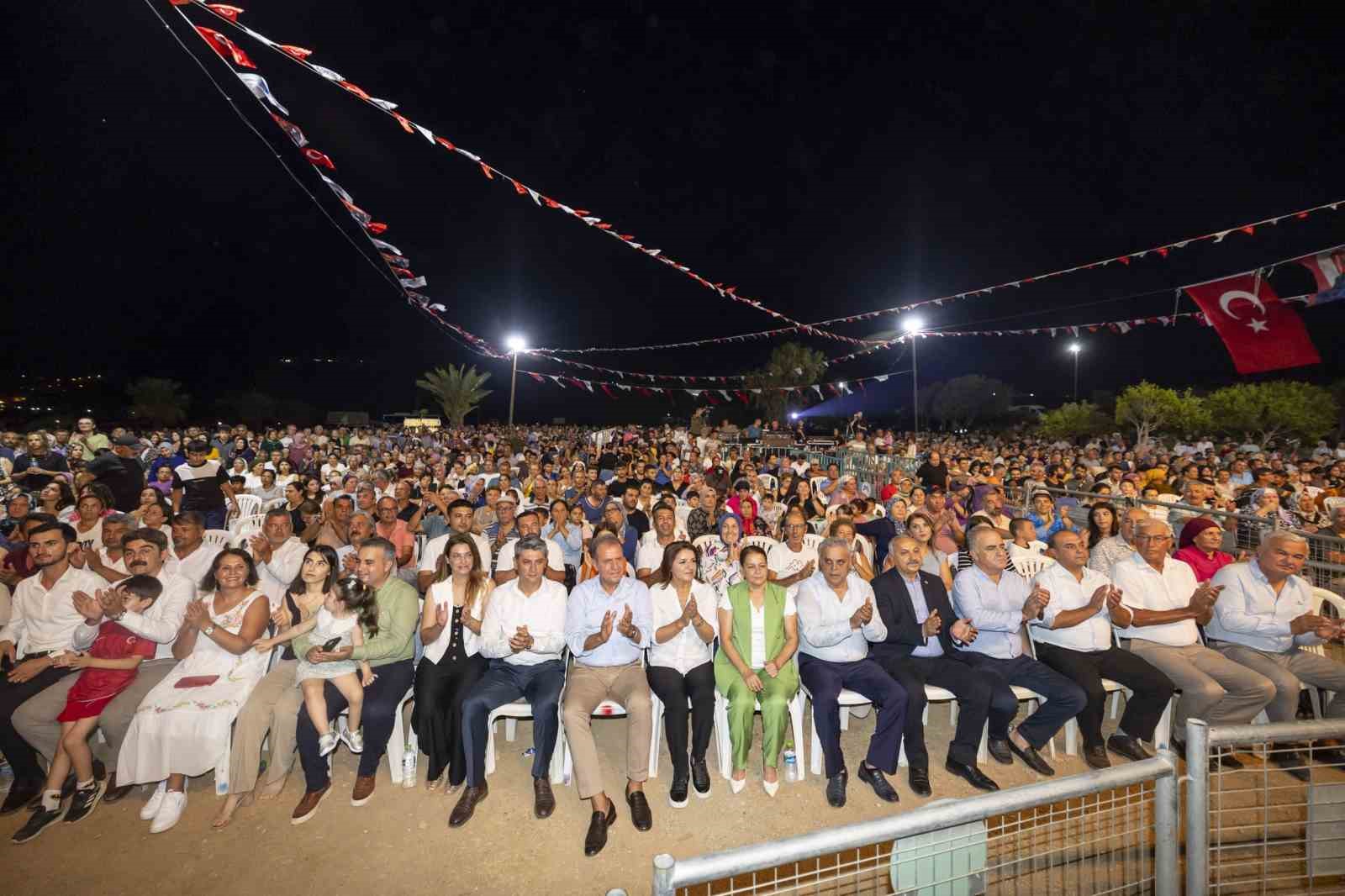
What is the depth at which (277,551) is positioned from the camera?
4602 mm

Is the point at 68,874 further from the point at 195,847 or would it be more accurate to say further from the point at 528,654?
the point at 528,654

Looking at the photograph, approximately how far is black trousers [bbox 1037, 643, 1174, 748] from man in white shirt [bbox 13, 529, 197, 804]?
5.41 meters

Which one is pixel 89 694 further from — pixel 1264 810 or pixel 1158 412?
pixel 1158 412

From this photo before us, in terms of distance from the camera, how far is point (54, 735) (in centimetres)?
316

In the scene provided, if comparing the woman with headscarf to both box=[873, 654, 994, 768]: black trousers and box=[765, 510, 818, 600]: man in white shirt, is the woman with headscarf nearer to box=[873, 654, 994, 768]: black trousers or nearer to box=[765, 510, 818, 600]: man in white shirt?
box=[873, 654, 994, 768]: black trousers

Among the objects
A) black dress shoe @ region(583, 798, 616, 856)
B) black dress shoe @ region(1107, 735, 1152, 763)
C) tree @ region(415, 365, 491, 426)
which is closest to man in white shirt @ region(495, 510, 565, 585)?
black dress shoe @ region(583, 798, 616, 856)

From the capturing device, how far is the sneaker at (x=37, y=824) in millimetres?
2855

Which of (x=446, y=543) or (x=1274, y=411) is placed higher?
(x=1274, y=411)

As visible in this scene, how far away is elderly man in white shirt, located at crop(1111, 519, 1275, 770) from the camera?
3475 millimetres

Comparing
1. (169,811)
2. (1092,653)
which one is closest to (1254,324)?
(1092,653)

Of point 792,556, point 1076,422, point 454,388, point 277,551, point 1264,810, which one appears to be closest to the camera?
point 1264,810

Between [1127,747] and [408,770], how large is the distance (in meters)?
4.35

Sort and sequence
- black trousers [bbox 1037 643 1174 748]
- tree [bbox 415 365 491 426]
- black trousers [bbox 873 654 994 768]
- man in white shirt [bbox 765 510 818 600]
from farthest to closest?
tree [bbox 415 365 491 426] → man in white shirt [bbox 765 510 818 600] → black trousers [bbox 1037 643 1174 748] → black trousers [bbox 873 654 994 768]

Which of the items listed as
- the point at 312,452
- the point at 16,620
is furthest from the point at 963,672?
the point at 312,452
